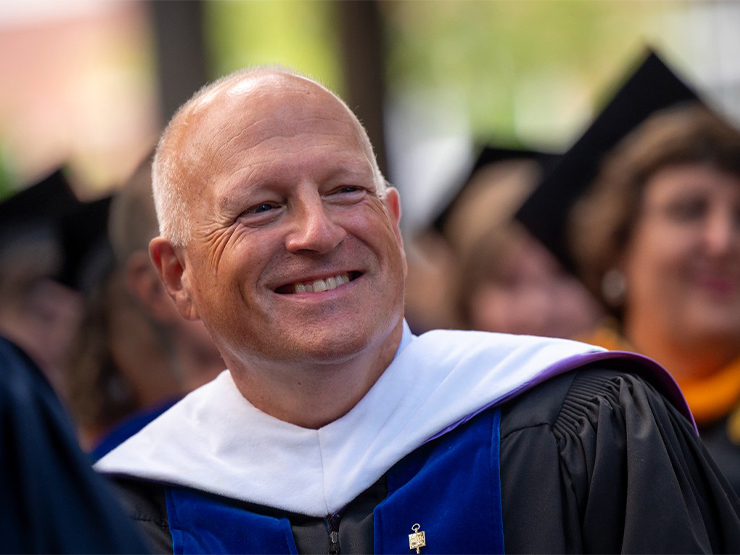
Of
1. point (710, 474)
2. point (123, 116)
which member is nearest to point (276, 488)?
point (710, 474)

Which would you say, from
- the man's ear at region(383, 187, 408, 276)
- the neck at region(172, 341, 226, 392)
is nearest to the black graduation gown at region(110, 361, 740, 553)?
the man's ear at region(383, 187, 408, 276)

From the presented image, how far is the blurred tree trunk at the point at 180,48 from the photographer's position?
863 cm

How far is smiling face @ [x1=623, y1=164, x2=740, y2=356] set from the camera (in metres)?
3.77

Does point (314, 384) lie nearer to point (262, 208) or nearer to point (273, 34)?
point (262, 208)

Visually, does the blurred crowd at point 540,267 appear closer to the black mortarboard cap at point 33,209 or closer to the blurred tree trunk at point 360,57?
→ the black mortarboard cap at point 33,209

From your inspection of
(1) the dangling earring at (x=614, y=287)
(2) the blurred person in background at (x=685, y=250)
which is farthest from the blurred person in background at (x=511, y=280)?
(2) the blurred person in background at (x=685, y=250)

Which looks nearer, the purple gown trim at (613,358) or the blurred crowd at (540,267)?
the purple gown trim at (613,358)

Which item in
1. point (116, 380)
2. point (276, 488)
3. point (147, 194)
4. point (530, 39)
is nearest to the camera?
point (276, 488)

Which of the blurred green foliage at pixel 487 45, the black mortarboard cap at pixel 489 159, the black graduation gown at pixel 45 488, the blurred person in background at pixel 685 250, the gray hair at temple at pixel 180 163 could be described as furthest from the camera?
the blurred green foliage at pixel 487 45

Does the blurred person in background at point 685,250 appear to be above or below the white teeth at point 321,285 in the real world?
below

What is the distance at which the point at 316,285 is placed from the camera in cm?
235

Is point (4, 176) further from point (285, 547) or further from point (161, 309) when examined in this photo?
point (285, 547)

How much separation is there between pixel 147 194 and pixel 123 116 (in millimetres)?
10689

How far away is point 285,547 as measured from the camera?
2305 mm
